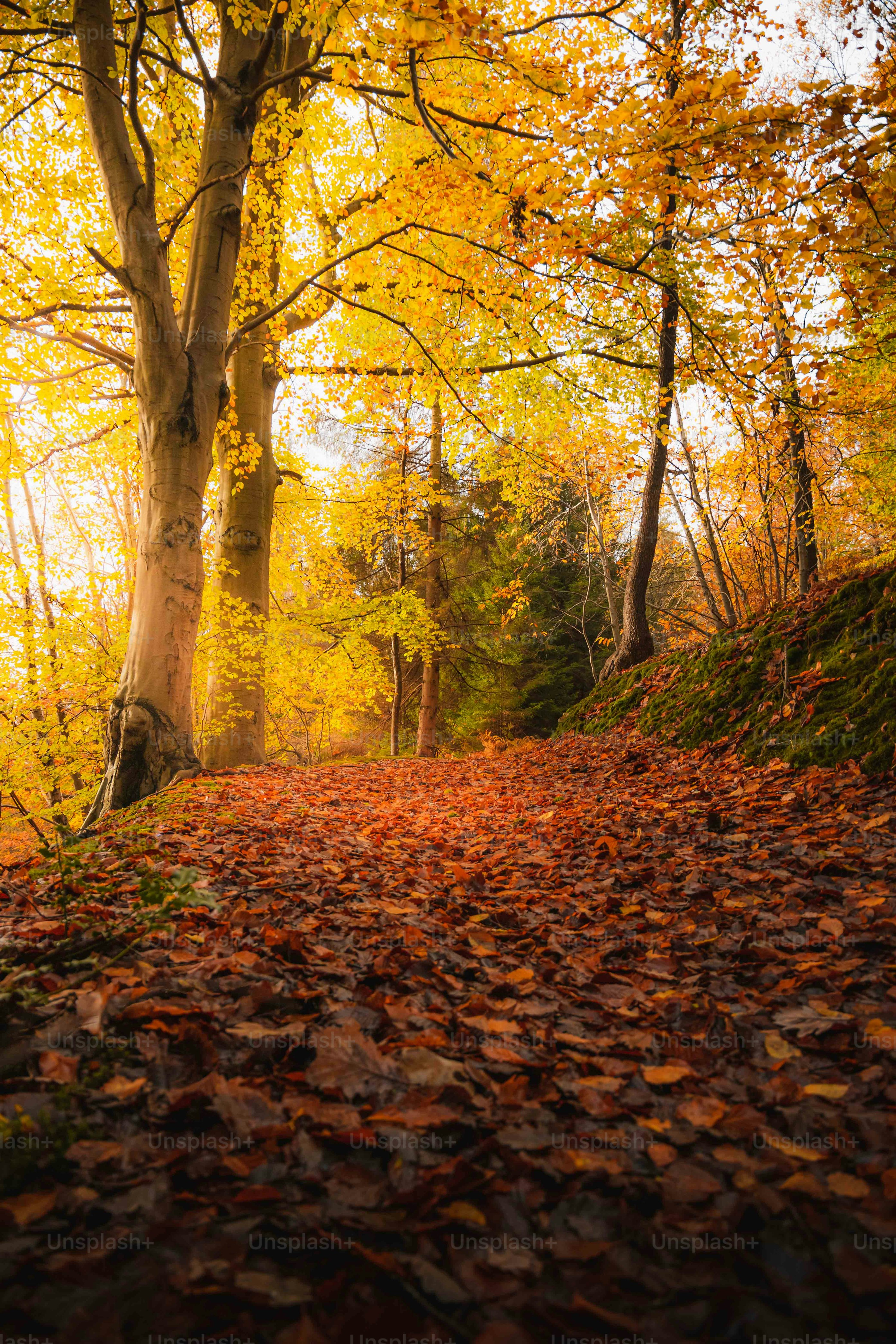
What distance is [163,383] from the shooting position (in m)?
5.79

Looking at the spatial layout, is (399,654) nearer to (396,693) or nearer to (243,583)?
(396,693)

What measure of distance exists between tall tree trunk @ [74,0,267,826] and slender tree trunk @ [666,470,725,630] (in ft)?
27.6

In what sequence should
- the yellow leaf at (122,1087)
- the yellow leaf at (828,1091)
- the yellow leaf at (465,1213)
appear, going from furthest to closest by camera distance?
1. the yellow leaf at (828,1091)
2. the yellow leaf at (122,1087)
3. the yellow leaf at (465,1213)

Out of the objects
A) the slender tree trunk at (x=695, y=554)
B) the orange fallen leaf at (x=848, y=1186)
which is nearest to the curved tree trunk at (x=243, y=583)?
the slender tree trunk at (x=695, y=554)

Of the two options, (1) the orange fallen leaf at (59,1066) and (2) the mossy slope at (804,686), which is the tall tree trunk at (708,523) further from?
(1) the orange fallen leaf at (59,1066)

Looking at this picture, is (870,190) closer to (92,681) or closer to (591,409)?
(591,409)

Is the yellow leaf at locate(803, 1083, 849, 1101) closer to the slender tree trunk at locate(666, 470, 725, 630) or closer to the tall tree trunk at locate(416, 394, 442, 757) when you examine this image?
the slender tree trunk at locate(666, 470, 725, 630)

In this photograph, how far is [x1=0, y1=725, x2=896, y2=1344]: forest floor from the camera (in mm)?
1095

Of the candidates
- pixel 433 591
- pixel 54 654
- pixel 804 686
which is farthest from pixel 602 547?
pixel 54 654

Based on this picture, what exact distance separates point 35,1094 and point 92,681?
25.7ft

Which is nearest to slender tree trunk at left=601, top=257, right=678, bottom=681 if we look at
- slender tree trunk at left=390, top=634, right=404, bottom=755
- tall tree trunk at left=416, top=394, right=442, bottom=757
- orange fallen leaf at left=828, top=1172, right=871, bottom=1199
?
tall tree trunk at left=416, top=394, right=442, bottom=757

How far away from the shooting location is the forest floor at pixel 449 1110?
3.59 ft

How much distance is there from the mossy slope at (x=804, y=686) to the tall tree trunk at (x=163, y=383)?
17.9ft

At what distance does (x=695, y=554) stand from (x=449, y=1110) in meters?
11.8
